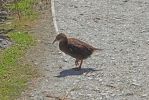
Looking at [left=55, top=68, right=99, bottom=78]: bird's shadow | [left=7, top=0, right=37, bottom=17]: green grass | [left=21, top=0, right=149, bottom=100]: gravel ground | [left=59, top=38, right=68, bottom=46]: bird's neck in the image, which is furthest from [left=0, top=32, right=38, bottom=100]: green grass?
[left=7, top=0, right=37, bottom=17]: green grass

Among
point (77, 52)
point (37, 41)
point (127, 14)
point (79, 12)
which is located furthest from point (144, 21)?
point (77, 52)

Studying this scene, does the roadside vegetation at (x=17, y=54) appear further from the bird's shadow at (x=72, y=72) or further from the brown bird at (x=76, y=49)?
the brown bird at (x=76, y=49)

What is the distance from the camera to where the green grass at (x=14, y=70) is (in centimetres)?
1033

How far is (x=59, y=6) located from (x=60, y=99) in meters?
9.83

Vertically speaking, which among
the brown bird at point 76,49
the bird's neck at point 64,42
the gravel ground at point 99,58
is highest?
the bird's neck at point 64,42

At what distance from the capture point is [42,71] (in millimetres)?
11492

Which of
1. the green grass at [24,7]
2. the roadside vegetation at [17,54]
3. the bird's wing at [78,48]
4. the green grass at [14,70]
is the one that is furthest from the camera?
the green grass at [24,7]

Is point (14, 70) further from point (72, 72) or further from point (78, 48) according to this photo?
point (78, 48)

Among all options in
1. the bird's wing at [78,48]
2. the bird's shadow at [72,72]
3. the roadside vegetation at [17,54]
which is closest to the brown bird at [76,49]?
the bird's wing at [78,48]

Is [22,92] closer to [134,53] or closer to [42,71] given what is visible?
[42,71]

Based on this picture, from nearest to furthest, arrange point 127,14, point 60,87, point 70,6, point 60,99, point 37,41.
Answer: point 60,99 < point 60,87 < point 37,41 < point 127,14 < point 70,6

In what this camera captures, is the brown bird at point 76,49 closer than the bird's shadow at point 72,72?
No

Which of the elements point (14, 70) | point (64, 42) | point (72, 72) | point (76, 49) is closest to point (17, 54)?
point (14, 70)

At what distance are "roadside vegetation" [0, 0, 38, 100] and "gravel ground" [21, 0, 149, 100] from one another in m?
0.25
